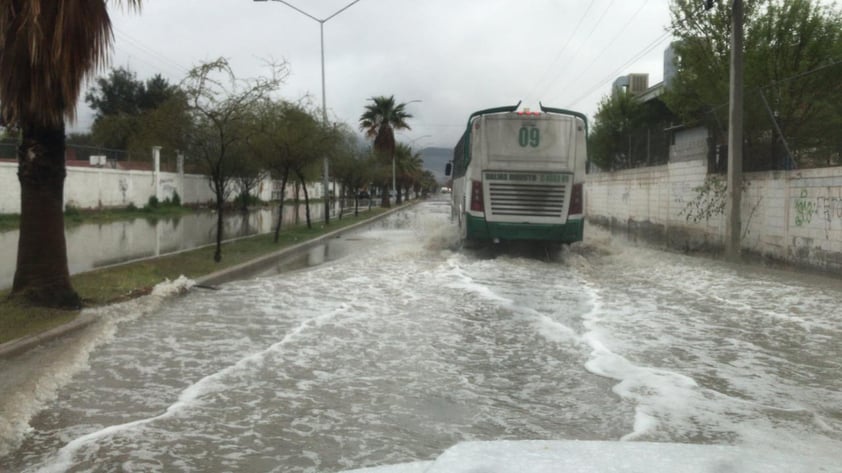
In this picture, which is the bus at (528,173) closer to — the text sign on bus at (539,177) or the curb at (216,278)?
the text sign on bus at (539,177)

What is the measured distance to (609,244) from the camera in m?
24.0

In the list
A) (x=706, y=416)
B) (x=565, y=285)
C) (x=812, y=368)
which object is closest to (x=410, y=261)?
(x=565, y=285)

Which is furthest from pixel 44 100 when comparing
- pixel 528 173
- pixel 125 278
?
pixel 528 173

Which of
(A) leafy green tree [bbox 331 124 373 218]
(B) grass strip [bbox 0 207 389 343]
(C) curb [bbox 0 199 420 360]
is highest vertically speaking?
(A) leafy green tree [bbox 331 124 373 218]

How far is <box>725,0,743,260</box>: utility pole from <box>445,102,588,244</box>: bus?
323 centimetres

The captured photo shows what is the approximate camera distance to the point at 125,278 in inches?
497

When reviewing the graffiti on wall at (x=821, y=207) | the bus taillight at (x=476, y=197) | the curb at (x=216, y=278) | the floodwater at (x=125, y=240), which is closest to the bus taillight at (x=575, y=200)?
the bus taillight at (x=476, y=197)

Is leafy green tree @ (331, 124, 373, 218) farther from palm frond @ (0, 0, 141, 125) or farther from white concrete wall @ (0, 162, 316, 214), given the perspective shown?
palm frond @ (0, 0, 141, 125)

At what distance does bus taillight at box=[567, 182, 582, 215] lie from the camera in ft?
56.4

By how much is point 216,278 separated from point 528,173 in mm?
7324

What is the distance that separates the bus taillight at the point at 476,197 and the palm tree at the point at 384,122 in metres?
43.2

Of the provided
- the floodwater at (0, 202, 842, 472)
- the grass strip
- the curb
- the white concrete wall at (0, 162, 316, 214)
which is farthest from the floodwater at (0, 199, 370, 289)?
the floodwater at (0, 202, 842, 472)

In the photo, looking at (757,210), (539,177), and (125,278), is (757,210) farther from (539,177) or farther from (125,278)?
(125,278)

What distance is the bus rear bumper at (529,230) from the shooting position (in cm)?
1722
